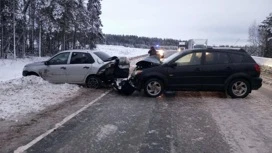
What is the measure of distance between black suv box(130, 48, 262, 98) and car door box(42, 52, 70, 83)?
370 cm

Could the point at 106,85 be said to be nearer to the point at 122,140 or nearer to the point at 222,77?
the point at 222,77

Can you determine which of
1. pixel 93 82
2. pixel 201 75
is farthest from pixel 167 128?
pixel 93 82

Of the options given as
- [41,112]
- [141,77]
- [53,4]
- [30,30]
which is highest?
[53,4]

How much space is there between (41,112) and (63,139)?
289 centimetres

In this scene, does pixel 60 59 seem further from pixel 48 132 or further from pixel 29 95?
pixel 48 132

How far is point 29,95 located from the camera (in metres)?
11.6

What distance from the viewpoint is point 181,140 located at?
6.59 m

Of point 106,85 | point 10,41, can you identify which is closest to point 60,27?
point 10,41

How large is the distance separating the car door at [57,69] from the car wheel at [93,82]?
1.01 m

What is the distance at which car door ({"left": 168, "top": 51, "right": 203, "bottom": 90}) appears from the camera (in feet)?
A: 39.5

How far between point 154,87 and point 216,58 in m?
2.39

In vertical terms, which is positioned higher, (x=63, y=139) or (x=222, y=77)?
(x=222, y=77)

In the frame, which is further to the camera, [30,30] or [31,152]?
[30,30]

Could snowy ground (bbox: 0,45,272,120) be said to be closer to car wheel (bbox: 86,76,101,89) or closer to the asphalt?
car wheel (bbox: 86,76,101,89)
